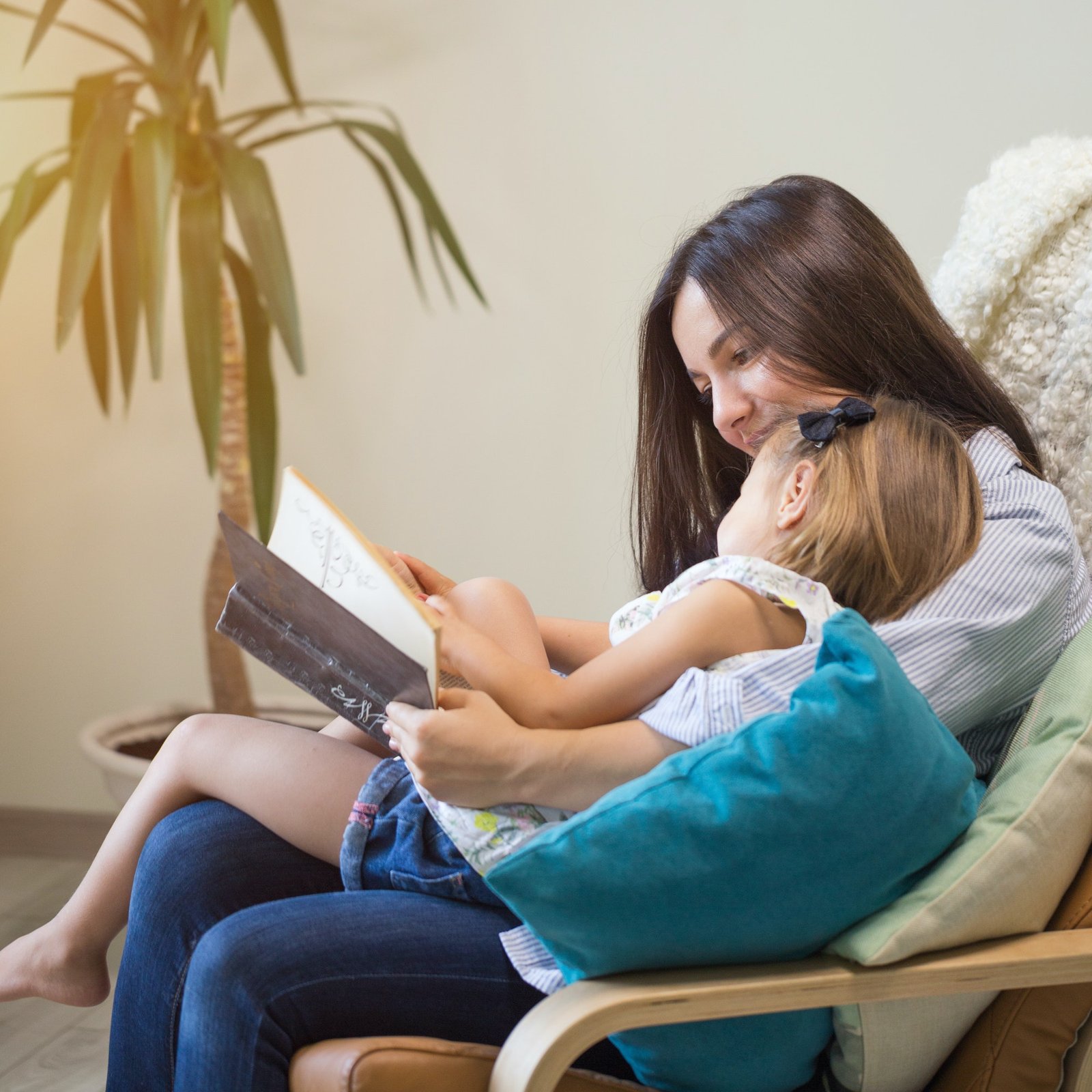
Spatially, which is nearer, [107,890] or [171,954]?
[171,954]

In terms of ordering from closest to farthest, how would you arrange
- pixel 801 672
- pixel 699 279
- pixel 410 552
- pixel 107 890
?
pixel 801 672 < pixel 107 890 < pixel 699 279 < pixel 410 552

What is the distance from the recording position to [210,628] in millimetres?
2246

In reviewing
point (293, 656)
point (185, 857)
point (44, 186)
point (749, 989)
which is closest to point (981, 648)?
point (749, 989)

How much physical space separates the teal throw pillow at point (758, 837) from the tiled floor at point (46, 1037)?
1245mm

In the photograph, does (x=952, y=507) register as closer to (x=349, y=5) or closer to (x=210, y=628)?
(x=210, y=628)

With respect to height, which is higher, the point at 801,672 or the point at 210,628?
the point at 801,672

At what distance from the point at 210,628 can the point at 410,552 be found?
479 mm

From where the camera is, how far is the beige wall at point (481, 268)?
204 cm

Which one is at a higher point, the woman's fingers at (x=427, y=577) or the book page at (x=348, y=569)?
the book page at (x=348, y=569)

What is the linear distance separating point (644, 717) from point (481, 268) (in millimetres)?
1627

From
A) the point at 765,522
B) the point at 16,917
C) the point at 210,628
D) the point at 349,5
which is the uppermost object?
the point at 349,5

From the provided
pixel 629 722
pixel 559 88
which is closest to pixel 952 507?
pixel 629 722

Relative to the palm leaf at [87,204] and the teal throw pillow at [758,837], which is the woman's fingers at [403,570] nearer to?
the teal throw pillow at [758,837]

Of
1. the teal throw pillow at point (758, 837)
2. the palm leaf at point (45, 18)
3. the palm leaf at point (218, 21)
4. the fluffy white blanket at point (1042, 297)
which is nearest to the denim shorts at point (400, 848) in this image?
the teal throw pillow at point (758, 837)
